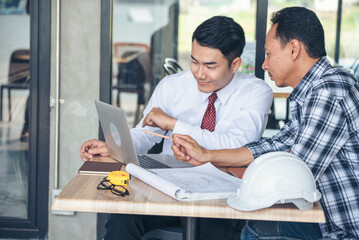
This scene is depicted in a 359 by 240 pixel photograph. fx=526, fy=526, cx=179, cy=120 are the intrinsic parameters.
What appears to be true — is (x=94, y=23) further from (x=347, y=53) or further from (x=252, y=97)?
(x=347, y=53)

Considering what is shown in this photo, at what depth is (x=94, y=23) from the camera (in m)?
3.16

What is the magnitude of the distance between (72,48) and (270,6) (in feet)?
3.99

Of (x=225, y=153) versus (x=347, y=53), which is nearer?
(x=225, y=153)

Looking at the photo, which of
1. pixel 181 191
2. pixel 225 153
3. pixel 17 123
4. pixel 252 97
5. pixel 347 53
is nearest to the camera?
pixel 181 191

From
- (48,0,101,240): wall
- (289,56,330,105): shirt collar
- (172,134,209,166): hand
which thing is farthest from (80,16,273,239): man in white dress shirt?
(48,0,101,240): wall

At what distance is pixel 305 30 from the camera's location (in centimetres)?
190

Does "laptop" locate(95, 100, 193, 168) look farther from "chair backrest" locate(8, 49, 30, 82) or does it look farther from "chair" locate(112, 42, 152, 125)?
"chair" locate(112, 42, 152, 125)

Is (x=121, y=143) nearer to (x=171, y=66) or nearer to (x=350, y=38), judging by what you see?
(x=171, y=66)

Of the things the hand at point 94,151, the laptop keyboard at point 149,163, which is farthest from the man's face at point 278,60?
the hand at point 94,151

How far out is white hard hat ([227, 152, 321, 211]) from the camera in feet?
4.58

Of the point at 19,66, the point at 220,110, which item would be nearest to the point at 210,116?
the point at 220,110

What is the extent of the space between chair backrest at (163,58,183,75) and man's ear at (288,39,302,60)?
5.64 ft

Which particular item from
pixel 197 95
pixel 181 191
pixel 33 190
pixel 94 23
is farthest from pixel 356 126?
pixel 33 190

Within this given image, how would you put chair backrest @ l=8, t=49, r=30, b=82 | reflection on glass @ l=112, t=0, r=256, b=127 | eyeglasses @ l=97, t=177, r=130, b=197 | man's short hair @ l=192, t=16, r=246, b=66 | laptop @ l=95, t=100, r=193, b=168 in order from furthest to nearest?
reflection on glass @ l=112, t=0, r=256, b=127 < chair backrest @ l=8, t=49, r=30, b=82 < man's short hair @ l=192, t=16, r=246, b=66 < laptop @ l=95, t=100, r=193, b=168 < eyeglasses @ l=97, t=177, r=130, b=197
